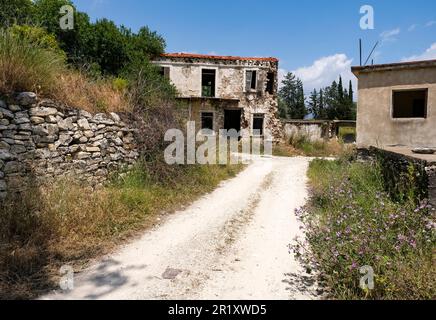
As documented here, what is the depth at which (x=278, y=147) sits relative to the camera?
20.8 meters

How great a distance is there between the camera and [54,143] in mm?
5992

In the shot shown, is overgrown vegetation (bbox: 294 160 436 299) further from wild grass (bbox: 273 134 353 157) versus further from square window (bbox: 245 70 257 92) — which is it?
square window (bbox: 245 70 257 92)

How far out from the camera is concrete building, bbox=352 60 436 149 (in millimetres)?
10680

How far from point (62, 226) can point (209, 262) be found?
A: 2.31 meters

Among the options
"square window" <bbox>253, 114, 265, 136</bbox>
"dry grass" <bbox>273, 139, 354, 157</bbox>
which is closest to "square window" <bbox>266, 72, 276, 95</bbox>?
"square window" <bbox>253, 114, 265, 136</bbox>

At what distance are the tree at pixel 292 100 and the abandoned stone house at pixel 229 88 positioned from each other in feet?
81.8

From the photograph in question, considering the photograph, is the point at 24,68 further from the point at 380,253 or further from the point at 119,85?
the point at 380,253

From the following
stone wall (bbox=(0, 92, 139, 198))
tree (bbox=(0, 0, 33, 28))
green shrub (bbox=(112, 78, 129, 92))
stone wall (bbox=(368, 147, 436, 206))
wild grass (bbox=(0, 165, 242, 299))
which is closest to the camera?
wild grass (bbox=(0, 165, 242, 299))

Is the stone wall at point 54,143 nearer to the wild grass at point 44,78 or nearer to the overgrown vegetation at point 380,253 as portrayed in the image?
the wild grass at point 44,78

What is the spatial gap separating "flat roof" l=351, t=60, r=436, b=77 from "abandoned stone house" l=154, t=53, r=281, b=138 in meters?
10.4

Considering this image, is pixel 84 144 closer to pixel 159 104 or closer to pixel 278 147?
pixel 159 104

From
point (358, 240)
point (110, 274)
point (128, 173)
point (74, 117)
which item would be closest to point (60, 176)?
point (74, 117)

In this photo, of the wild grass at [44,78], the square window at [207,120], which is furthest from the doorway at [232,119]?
the wild grass at [44,78]

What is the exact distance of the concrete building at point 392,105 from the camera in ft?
35.0
